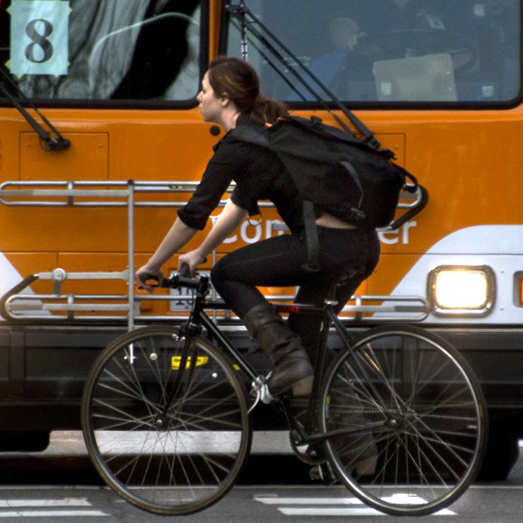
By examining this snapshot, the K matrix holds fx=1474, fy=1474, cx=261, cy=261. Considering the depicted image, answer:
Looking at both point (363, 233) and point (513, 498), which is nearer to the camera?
point (363, 233)

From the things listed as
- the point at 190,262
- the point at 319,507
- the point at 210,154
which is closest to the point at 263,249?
the point at 190,262

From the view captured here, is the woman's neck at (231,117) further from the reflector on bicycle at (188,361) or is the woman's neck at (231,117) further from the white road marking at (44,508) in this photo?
the white road marking at (44,508)

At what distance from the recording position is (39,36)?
6688mm

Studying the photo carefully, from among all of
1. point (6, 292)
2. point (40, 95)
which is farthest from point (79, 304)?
point (40, 95)

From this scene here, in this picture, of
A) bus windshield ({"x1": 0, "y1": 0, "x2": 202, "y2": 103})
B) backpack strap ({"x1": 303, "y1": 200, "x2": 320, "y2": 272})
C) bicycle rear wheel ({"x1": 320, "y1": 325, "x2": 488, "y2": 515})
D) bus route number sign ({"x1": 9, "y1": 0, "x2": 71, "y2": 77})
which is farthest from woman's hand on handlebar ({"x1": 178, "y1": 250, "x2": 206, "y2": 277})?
bus route number sign ({"x1": 9, "y1": 0, "x2": 71, "y2": 77})

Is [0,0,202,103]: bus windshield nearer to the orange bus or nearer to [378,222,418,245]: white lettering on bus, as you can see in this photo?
the orange bus

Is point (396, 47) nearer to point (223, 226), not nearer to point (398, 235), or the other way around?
point (398, 235)

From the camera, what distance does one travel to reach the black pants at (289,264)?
554cm

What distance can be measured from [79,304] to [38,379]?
38 centimetres

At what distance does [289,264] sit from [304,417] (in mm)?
597

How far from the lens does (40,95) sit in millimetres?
6699

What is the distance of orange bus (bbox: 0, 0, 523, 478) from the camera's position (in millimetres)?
6555

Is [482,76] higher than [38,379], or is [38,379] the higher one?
[482,76]

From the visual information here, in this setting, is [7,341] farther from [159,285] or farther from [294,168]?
[294,168]
